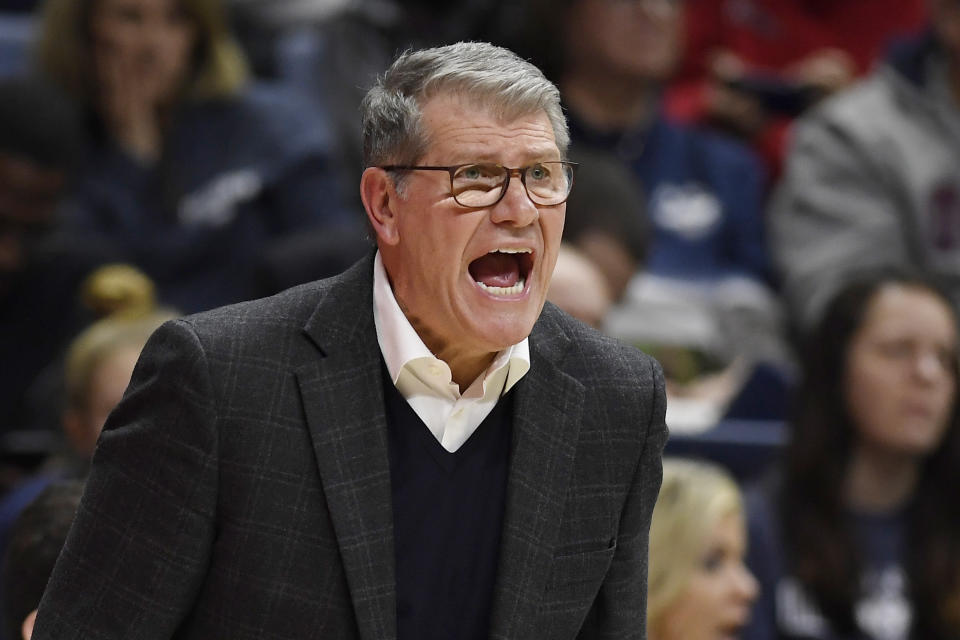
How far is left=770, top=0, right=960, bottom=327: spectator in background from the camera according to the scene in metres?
4.29

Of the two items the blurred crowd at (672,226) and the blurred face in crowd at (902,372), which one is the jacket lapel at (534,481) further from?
the blurred face in crowd at (902,372)

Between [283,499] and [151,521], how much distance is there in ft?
0.42

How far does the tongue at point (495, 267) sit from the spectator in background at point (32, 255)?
223cm

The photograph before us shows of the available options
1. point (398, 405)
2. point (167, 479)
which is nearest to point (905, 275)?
point (398, 405)

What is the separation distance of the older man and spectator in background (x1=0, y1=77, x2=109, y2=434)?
2.17 meters

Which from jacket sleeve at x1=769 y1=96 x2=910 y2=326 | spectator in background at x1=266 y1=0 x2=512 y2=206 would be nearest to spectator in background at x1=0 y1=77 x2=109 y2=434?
spectator in background at x1=266 y1=0 x2=512 y2=206

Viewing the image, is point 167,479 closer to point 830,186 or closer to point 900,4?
point 830,186

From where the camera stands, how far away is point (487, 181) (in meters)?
1.54

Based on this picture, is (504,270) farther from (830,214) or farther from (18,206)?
(830,214)

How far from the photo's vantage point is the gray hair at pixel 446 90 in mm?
1525

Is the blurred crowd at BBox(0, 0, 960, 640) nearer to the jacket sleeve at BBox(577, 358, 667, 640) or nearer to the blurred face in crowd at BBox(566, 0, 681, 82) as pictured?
the blurred face in crowd at BBox(566, 0, 681, 82)

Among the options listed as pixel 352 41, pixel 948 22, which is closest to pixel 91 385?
pixel 352 41

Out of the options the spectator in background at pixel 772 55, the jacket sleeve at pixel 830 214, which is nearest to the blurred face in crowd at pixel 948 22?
the jacket sleeve at pixel 830 214

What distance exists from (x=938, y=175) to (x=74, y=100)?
7.65 feet
